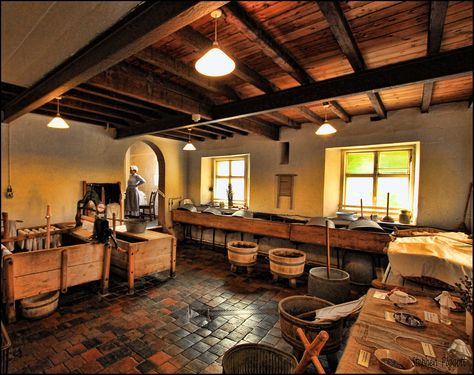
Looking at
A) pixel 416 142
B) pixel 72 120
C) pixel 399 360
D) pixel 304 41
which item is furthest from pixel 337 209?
pixel 72 120

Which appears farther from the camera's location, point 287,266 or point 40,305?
point 287,266

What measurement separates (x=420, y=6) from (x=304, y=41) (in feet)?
3.10

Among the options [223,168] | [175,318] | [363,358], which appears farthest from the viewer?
[223,168]

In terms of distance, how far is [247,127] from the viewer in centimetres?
543

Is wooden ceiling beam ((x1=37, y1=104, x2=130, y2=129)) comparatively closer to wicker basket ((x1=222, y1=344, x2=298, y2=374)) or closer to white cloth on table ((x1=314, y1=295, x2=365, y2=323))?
wicker basket ((x1=222, y1=344, x2=298, y2=374))

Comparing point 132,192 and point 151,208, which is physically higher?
point 132,192

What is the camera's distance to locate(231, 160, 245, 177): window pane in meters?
7.59

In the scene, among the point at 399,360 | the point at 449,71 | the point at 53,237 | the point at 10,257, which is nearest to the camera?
the point at 399,360

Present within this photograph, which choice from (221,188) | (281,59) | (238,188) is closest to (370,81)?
(281,59)

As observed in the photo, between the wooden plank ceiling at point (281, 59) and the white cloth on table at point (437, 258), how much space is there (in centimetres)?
93

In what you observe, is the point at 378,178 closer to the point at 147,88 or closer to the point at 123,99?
the point at 147,88

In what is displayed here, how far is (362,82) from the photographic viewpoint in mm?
2922

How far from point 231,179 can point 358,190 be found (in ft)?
12.3

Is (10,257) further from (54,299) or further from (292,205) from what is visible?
(292,205)
